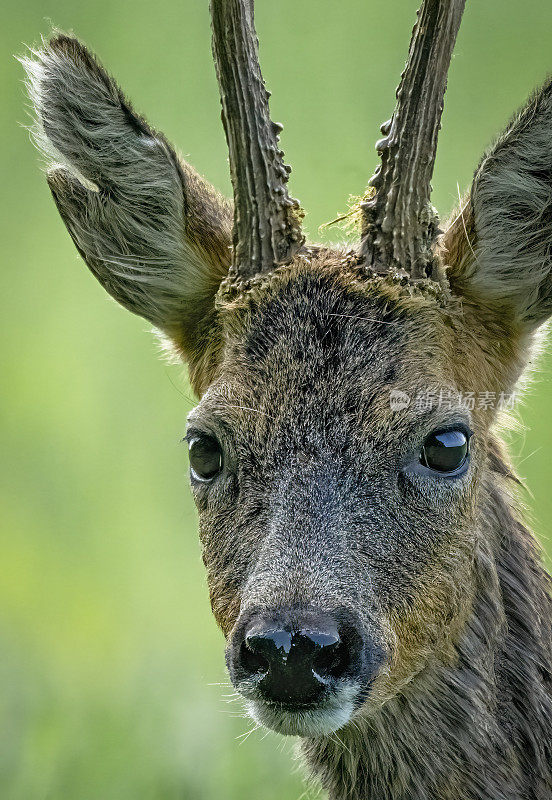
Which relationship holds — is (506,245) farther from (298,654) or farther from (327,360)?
(298,654)

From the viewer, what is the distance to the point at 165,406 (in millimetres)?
16438

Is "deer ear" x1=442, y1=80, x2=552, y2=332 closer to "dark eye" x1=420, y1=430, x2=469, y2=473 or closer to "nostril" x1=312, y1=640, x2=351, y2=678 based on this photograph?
"dark eye" x1=420, y1=430, x2=469, y2=473

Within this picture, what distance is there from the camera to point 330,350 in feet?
20.5

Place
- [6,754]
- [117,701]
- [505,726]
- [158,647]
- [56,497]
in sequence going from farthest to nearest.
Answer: [56,497] < [158,647] < [117,701] < [6,754] < [505,726]

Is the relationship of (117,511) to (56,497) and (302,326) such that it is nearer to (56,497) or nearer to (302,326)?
(56,497)

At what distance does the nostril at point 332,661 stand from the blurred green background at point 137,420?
13.0ft

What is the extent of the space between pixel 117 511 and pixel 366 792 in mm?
9797

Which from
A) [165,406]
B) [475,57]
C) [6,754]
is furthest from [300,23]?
[6,754]

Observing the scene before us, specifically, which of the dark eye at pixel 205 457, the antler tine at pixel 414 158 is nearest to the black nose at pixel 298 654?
the dark eye at pixel 205 457

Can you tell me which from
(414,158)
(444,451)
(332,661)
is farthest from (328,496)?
(414,158)

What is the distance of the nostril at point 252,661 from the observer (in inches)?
211

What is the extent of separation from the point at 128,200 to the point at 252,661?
121 inches

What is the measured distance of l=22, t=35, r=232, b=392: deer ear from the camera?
6.84m

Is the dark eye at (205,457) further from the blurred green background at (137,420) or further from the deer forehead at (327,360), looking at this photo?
the blurred green background at (137,420)
